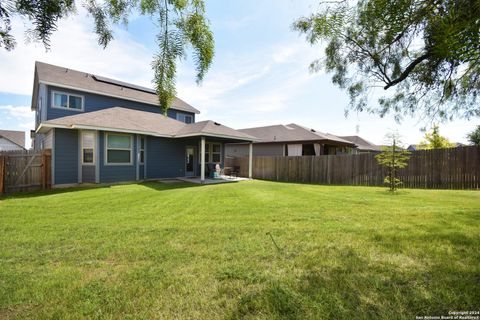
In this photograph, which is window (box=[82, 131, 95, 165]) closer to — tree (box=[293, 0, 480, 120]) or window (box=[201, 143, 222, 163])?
window (box=[201, 143, 222, 163])

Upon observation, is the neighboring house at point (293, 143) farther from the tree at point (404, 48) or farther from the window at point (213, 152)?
the tree at point (404, 48)

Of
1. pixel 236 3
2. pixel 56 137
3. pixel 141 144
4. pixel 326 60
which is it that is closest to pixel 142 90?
pixel 141 144

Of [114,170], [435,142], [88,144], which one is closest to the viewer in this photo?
[88,144]

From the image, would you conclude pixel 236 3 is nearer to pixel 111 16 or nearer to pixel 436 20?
pixel 111 16

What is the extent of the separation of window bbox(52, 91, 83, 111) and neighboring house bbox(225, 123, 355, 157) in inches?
497

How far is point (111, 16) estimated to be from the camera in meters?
A: 1.90

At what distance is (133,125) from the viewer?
13312mm

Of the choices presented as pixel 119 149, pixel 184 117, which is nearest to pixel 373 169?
pixel 119 149

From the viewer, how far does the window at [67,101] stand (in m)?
14.3

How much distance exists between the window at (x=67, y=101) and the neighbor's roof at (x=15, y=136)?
32818 mm

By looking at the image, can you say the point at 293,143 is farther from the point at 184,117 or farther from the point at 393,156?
the point at 393,156

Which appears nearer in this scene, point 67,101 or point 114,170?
point 114,170

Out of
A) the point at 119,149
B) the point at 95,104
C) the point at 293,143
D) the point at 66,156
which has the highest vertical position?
the point at 95,104

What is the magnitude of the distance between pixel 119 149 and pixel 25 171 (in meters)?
3.83
